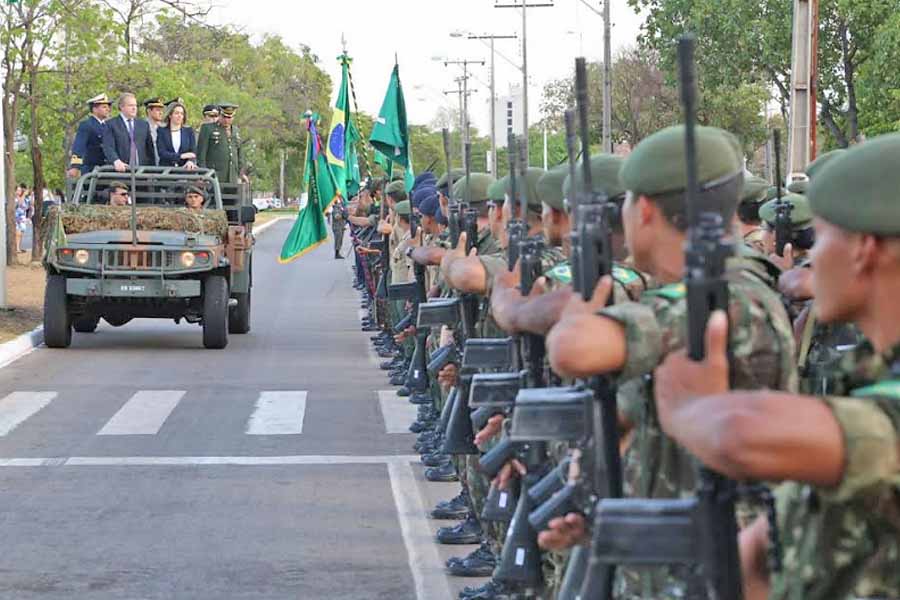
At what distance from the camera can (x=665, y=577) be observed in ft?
13.8

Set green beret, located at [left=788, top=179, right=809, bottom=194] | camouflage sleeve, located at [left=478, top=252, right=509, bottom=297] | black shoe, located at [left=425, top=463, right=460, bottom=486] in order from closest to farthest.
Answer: camouflage sleeve, located at [left=478, top=252, right=509, bottom=297] → green beret, located at [left=788, top=179, right=809, bottom=194] → black shoe, located at [left=425, top=463, right=460, bottom=486]

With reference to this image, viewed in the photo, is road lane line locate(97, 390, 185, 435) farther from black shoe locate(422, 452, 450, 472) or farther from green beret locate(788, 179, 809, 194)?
green beret locate(788, 179, 809, 194)

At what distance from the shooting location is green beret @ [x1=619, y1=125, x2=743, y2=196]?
4141 millimetres

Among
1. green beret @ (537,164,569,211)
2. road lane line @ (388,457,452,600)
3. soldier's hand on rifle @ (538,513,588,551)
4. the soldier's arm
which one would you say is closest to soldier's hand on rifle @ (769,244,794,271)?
green beret @ (537,164,569,211)

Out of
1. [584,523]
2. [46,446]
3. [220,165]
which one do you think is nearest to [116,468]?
[46,446]

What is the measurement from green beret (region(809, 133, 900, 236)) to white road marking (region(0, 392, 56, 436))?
11.7 m

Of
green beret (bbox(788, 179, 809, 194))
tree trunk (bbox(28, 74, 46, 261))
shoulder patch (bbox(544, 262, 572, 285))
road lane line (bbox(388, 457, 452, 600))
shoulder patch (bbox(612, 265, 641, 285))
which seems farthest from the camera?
tree trunk (bbox(28, 74, 46, 261))

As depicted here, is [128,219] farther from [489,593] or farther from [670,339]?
[670,339]

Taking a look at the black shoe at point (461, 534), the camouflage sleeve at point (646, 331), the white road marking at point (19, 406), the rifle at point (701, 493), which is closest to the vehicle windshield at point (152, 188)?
the white road marking at point (19, 406)

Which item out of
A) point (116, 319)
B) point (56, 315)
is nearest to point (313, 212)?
point (116, 319)

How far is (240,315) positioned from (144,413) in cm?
811

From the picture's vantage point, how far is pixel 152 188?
72.2 ft

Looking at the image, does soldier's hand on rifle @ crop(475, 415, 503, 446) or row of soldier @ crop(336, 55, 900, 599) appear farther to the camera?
soldier's hand on rifle @ crop(475, 415, 503, 446)

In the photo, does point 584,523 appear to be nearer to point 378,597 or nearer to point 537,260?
point 537,260
